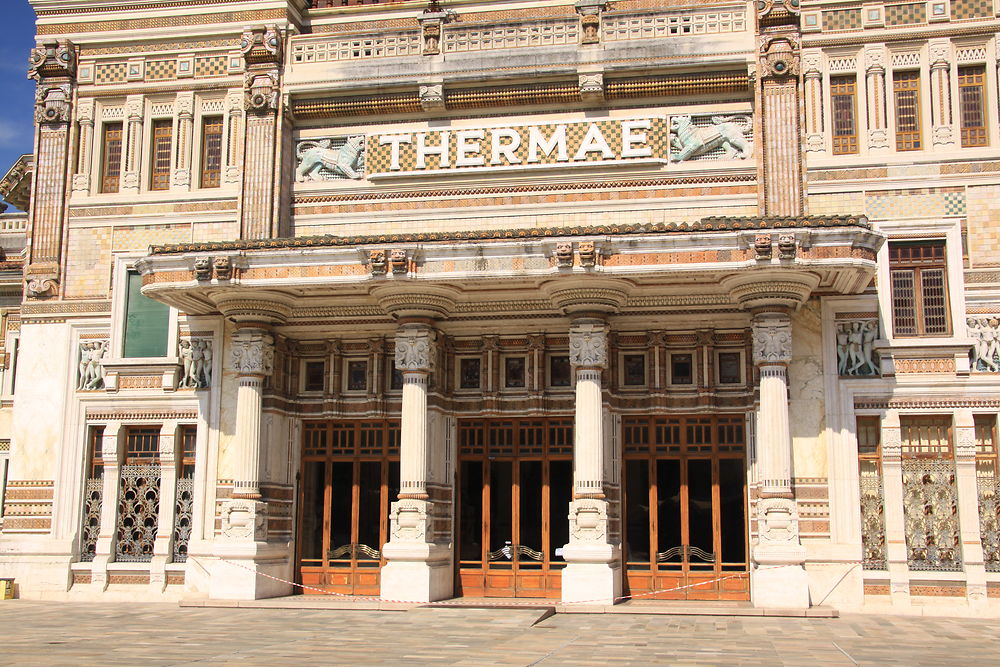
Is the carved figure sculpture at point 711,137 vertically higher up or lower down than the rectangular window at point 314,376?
higher up

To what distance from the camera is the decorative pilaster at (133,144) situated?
24234 mm

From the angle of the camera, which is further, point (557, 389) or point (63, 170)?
point (63, 170)

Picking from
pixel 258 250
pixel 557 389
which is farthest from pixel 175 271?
pixel 557 389

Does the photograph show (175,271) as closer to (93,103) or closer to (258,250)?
(258,250)

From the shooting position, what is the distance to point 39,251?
24.0m

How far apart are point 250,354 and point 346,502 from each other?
3.73m

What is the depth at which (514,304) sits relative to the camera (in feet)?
72.2

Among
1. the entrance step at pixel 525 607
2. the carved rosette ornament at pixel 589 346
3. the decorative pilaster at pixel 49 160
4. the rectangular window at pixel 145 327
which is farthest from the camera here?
the decorative pilaster at pixel 49 160

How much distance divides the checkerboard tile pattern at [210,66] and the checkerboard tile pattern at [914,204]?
1411 centimetres

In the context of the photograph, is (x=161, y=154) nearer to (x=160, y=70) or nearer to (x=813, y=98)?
(x=160, y=70)

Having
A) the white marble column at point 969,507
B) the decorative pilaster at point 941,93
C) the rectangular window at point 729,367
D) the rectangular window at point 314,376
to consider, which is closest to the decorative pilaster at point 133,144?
the rectangular window at point 314,376

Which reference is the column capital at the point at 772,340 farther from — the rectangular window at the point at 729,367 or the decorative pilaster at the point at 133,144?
the decorative pilaster at the point at 133,144

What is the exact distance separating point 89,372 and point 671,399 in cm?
1244

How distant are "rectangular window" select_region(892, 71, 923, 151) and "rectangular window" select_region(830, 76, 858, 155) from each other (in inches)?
31.4
